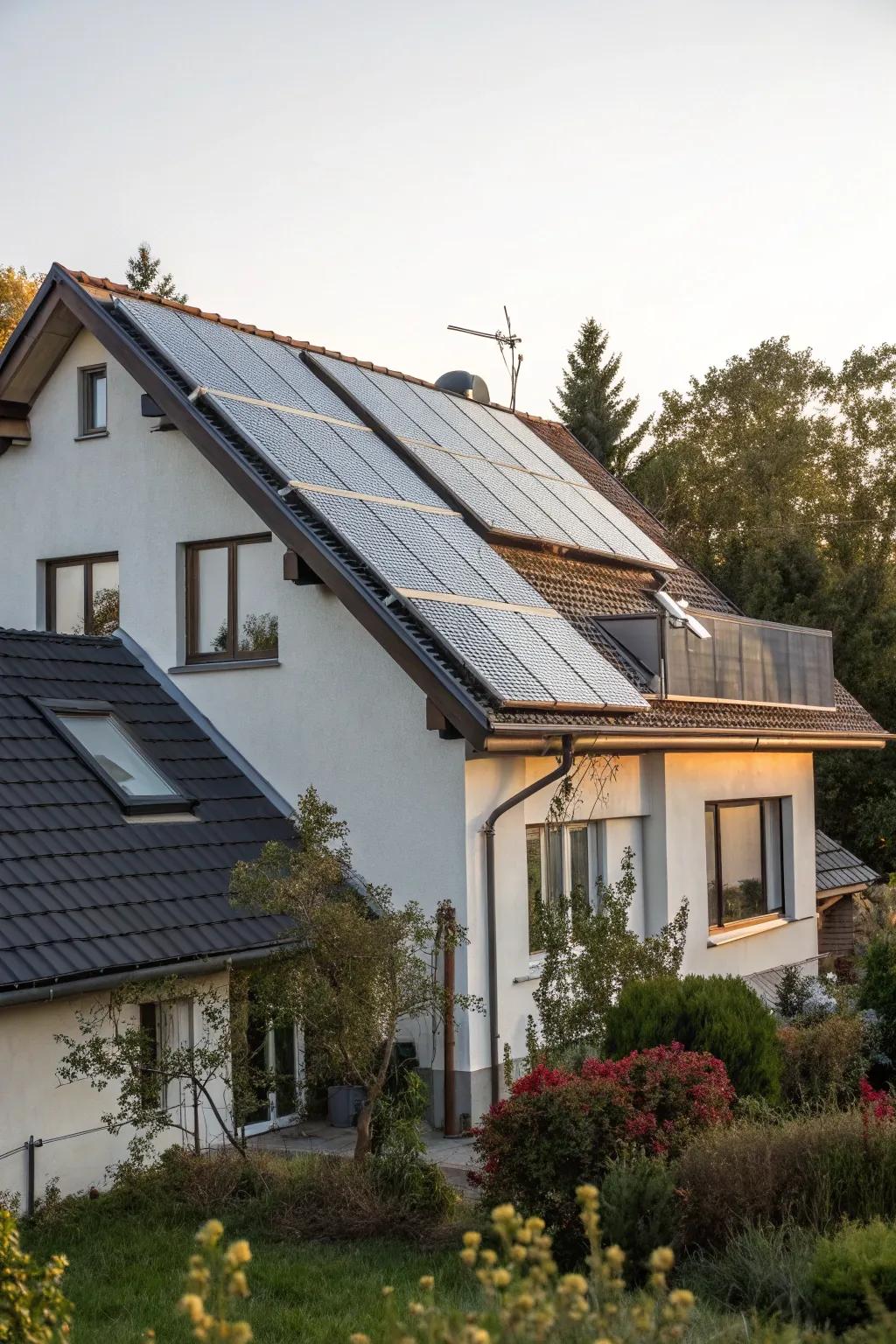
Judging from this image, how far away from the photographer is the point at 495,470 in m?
17.8

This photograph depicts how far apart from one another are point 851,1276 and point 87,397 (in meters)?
12.6

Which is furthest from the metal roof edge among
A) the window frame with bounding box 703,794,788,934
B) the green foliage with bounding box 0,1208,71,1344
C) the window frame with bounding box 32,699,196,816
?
the green foliage with bounding box 0,1208,71,1344

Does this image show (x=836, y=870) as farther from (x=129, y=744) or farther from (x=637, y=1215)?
(x=637, y=1215)

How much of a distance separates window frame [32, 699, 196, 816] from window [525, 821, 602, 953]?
339 cm

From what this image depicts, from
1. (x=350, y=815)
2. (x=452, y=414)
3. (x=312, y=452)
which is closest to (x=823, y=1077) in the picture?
(x=350, y=815)

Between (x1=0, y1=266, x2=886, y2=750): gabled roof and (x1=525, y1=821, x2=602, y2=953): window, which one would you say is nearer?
(x1=0, y1=266, x2=886, y2=750): gabled roof

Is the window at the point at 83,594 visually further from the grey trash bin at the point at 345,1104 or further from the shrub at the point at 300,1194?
the shrub at the point at 300,1194

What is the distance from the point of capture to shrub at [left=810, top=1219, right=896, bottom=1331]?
650cm

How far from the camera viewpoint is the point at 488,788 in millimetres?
12945

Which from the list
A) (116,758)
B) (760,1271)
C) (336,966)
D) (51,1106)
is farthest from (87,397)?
(760,1271)

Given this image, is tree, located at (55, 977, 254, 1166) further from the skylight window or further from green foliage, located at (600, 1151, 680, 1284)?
green foliage, located at (600, 1151, 680, 1284)

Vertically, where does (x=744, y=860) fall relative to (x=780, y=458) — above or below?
below

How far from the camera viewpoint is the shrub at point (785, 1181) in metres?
8.03

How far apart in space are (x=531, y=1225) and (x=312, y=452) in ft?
37.0
